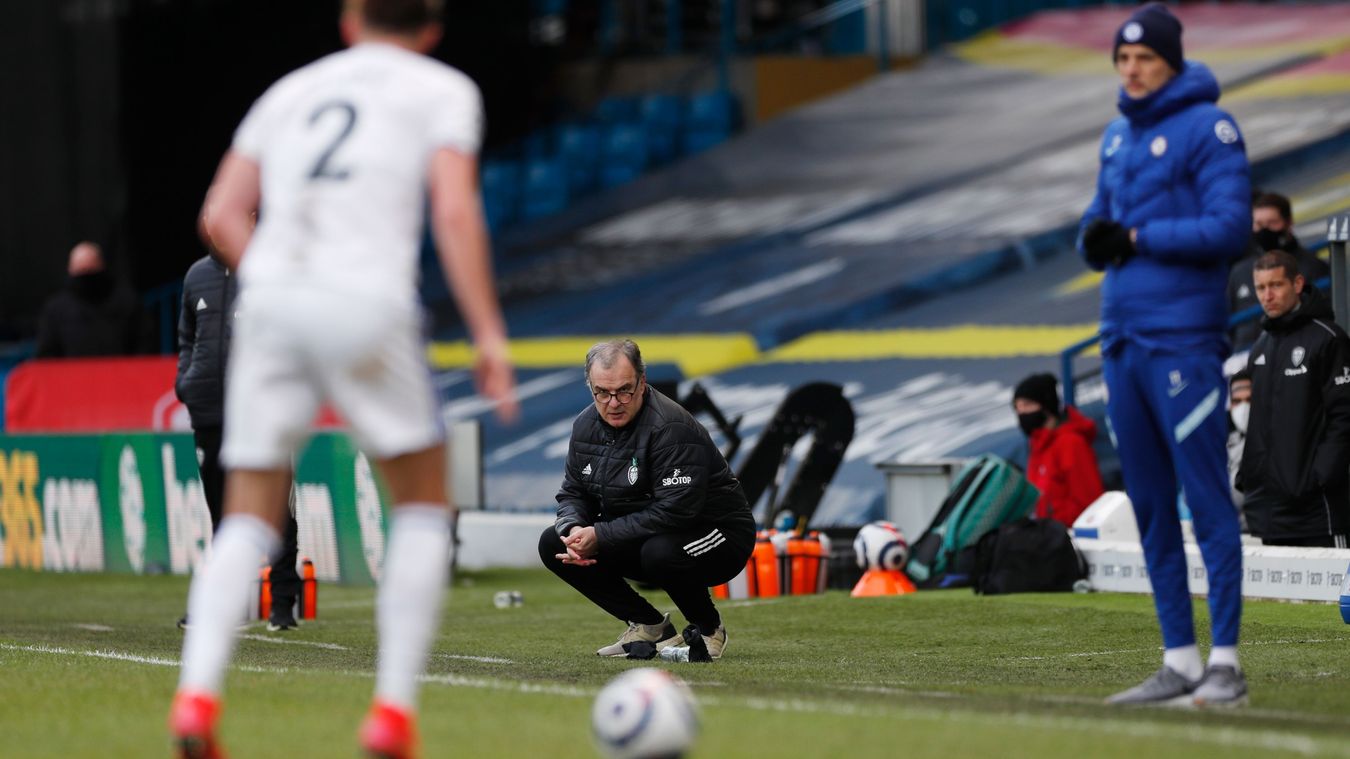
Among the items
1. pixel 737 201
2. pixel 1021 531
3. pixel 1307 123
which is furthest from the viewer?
pixel 737 201

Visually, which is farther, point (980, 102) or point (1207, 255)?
point (980, 102)

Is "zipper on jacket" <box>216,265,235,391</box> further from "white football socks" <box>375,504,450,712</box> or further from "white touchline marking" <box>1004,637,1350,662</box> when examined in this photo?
"white football socks" <box>375,504,450,712</box>

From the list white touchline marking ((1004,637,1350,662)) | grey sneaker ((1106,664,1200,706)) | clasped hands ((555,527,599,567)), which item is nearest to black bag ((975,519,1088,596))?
white touchline marking ((1004,637,1350,662))

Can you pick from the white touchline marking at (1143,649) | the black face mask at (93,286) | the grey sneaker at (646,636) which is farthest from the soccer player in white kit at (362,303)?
the black face mask at (93,286)

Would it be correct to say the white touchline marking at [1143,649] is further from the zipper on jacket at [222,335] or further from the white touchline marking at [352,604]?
the white touchline marking at [352,604]

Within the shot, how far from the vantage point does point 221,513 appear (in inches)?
→ 377

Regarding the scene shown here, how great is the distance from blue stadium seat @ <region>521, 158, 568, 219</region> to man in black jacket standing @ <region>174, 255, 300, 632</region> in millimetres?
16129

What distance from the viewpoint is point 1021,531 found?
37.9 feet

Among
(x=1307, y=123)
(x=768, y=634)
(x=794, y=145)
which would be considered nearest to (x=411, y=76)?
(x=768, y=634)

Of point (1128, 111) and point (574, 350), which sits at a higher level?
point (1128, 111)

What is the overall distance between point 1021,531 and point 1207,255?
5515mm

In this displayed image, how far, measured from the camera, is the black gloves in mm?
6234

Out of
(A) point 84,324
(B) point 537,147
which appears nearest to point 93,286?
(A) point 84,324

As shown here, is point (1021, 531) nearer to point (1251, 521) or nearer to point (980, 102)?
point (1251, 521)
